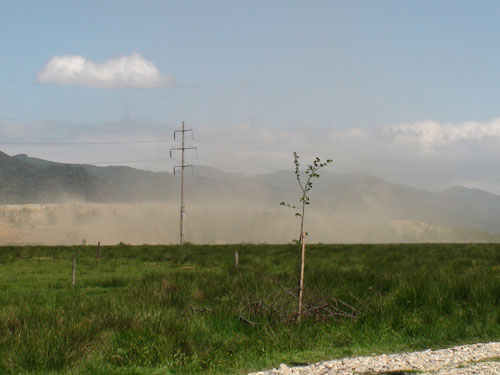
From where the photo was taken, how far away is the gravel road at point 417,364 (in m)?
8.05

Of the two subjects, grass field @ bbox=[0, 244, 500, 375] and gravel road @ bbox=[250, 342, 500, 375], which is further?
grass field @ bbox=[0, 244, 500, 375]

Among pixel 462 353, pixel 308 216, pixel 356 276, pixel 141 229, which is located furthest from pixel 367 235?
pixel 462 353

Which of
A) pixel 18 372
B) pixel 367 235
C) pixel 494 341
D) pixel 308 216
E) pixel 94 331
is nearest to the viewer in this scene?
pixel 18 372

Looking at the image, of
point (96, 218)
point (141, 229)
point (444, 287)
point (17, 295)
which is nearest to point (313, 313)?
point (444, 287)

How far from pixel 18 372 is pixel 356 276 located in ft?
35.1

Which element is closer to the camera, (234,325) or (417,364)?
(417,364)

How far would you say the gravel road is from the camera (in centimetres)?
805

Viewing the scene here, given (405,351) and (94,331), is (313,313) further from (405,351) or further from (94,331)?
(94,331)

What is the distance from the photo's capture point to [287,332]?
1075 centimetres

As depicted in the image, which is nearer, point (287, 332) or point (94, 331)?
point (94, 331)

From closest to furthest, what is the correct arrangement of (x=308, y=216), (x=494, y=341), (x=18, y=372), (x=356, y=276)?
(x=18, y=372) → (x=494, y=341) → (x=356, y=276) → (x=308, y=216)

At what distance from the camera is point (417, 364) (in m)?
8.52

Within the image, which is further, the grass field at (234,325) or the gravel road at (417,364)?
the grass field at (234,325)

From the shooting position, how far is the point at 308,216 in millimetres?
137750
